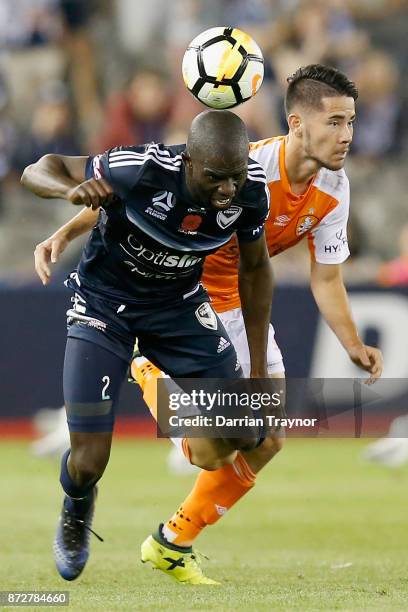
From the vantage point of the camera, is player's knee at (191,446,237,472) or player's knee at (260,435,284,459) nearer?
player's knee at (191,446,237,472)

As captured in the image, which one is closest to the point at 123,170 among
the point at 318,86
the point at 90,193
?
the point at 90,193

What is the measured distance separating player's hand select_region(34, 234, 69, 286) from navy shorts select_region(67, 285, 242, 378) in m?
0.54

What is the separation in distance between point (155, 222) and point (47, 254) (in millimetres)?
→ 558

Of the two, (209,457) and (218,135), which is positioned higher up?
(218,135)

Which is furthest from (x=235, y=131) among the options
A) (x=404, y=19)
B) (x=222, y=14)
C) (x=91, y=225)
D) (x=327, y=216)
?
(x=404, y=19)

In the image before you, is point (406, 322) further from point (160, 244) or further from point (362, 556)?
point (160, 244)

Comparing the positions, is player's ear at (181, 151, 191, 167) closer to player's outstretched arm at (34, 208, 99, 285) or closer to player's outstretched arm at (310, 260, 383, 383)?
player's outstretched arm at (34, 208, 99, 285)

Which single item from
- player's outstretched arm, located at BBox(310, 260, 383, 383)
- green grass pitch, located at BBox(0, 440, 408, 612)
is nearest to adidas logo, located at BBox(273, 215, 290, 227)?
player's outstretched arm, located at BBox(310, 260, 383, 383)

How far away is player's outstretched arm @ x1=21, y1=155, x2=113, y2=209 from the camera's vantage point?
578 cm

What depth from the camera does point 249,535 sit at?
8820 millimetres

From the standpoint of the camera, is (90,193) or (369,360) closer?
(90,193)

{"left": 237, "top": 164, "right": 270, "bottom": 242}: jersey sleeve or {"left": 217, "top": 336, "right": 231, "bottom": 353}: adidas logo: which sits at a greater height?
{"left": 237, "top": 164, "right": 270, "bottom": 242}: jersey sleeve

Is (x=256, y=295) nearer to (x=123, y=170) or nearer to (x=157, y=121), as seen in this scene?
(x=123, y=170)

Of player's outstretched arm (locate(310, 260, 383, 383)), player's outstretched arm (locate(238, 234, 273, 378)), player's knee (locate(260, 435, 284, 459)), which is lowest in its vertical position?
player's knee (locate(260, 435, 284, 459))
